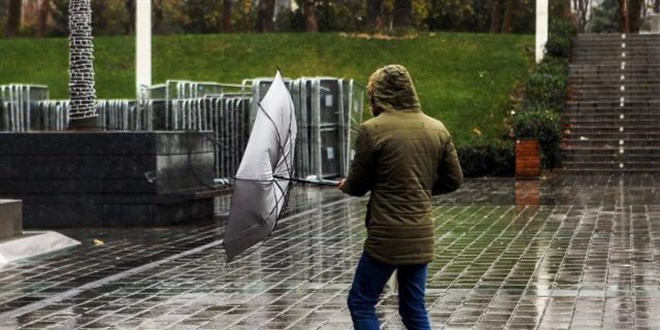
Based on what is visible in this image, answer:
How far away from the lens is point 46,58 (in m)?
37.4

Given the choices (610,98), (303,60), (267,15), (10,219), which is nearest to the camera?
(10,219)

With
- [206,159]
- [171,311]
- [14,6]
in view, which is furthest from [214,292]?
[14,6]

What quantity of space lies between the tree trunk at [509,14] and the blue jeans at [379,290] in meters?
42.7

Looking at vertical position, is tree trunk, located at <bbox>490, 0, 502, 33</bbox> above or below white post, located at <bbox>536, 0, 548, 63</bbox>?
above

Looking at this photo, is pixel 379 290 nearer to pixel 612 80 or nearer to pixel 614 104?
pixel 614 104

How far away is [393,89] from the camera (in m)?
→ 6.73

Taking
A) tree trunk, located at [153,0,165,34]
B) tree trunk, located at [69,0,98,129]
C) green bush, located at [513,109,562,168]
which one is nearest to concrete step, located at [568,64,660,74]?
green bush, located at [513,109,562,168]

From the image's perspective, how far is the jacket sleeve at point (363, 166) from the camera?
262 inches

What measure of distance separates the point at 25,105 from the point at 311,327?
1983 centimetres

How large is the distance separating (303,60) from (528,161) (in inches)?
479

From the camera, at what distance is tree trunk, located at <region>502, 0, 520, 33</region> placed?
160 feet

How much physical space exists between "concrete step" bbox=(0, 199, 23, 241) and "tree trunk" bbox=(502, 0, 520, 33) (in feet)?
120

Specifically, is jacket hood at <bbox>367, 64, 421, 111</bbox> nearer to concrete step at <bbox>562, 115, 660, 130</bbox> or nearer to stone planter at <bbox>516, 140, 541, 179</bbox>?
stone planter at <bbox>516, 140, 541, 179</bbox>

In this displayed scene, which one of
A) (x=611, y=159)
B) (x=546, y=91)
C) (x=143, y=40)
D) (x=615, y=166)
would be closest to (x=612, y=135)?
(x=611, y=159)
